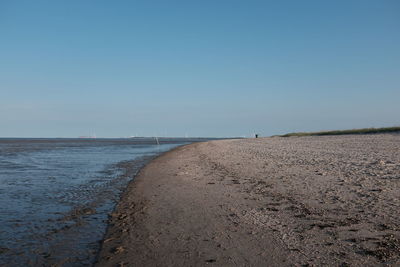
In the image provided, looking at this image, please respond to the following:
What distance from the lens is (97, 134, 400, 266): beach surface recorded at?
4770 millimetres

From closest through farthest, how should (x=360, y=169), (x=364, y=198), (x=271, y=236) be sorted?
(x=271, y=236), (x=364, y=198), (x=360, y=169)

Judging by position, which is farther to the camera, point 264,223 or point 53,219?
point 53,219

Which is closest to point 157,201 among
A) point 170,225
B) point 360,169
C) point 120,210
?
point 120,210

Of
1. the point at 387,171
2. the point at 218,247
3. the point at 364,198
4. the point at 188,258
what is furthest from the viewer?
the point at 387,171

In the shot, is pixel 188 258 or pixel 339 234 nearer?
pixel 188 258

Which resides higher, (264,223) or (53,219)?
(264,223)

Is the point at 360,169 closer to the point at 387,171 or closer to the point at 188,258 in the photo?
the point at 387,171

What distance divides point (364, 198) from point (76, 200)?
8863 millimetres

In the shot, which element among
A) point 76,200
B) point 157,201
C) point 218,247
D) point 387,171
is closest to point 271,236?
point 218,247

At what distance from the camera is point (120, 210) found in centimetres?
866

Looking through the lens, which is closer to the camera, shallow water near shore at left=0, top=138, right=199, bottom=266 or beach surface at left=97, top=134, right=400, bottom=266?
beach surface at left=97, top=134, right=400, bottom=266

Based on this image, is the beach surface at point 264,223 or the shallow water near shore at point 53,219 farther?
the shallow water near shore at point 53,219

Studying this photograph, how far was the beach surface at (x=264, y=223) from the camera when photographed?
15.6 ft

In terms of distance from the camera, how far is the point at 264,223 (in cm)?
635
